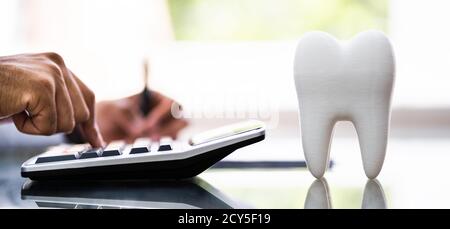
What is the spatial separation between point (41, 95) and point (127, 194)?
0.13 meters

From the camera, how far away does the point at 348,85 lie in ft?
1.39

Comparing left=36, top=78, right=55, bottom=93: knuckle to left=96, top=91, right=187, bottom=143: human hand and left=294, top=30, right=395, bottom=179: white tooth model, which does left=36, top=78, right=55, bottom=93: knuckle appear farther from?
left=96, top=91, right=187, bottom=143: human hand

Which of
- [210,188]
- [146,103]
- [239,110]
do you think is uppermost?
[210,188]

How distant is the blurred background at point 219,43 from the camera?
5.61 ft

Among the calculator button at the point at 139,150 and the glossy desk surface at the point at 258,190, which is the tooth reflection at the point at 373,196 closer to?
the glossy desk surface at the point at 258,190

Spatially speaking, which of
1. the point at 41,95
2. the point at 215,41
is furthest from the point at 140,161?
the point at 215,41

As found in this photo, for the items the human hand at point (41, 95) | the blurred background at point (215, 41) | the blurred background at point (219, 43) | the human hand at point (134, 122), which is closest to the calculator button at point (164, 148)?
the human hand at point (41, 95)

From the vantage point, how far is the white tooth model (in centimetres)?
42

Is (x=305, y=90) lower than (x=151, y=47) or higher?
higher

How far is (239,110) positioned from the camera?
5.74 feet

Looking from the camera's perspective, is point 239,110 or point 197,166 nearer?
point 197,166
